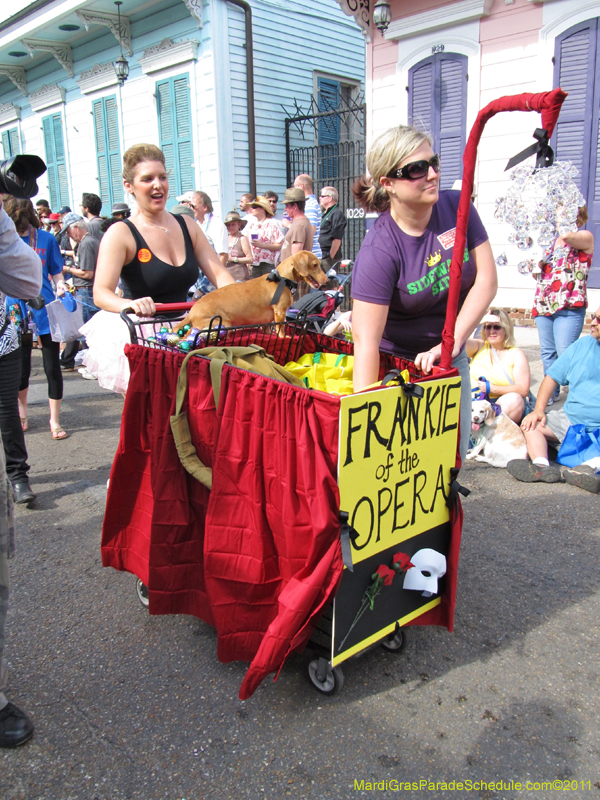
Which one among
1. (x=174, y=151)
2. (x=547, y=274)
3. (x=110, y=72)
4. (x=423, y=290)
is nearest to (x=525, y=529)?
(x=423, y=290)

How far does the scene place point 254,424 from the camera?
7.25ft

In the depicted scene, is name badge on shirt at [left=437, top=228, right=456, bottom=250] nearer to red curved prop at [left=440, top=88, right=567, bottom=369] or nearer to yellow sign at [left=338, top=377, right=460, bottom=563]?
red curved prop at [left=440, top=88, right=567, bottom=369]

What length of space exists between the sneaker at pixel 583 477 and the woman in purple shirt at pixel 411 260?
2.02 meters

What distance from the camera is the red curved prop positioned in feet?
6.29

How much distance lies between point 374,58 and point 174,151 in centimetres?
475

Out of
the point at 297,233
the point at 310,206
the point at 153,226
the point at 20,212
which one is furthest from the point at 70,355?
the point at 153,226

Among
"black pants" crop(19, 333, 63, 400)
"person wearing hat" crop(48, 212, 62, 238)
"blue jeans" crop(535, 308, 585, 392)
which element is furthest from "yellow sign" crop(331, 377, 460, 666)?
"person wearing hat" crop(48, 212, 62, 238)

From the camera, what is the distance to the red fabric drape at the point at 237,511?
2033mm

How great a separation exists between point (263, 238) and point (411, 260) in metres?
6.51

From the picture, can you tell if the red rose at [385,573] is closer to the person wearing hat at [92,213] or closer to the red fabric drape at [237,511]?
the red fabric drape at [237,511]

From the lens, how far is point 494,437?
4879mm

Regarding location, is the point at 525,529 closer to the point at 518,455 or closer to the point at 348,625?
the point at 518,455

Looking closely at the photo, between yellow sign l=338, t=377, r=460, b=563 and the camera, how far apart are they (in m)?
1.26

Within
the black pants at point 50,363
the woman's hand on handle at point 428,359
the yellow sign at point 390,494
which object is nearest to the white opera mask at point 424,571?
the yellow sign at point 390,494
